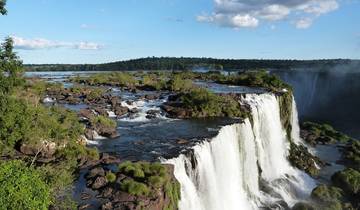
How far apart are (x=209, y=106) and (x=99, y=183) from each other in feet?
59.5

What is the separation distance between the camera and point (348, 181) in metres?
33.4

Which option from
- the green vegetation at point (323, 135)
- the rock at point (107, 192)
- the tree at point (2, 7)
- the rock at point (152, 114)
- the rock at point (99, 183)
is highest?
the tree at point (2, 7)

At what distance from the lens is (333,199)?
1199 inches

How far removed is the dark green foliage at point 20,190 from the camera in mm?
13180

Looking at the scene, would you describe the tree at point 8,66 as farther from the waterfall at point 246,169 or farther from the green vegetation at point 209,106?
the green vegetation at point 209,106

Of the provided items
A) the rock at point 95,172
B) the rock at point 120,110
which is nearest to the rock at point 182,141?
the rock at point 95,172

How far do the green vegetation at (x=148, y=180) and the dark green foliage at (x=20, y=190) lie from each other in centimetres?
432

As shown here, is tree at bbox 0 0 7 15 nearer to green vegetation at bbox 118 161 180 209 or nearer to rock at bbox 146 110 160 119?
green vegetation at bbox 118 161 180 209

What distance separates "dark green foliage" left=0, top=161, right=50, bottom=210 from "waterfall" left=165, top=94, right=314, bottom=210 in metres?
7.11

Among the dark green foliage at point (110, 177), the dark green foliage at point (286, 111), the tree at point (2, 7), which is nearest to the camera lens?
the dark green foliage at point (110, 177)

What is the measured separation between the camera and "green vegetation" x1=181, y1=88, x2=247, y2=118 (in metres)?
35.2

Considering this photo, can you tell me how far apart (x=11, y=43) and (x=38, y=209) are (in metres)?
9.68

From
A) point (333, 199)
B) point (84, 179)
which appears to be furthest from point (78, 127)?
point (333, 199)

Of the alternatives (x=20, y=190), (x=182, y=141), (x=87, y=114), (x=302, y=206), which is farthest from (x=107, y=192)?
(x=302, y=206)
